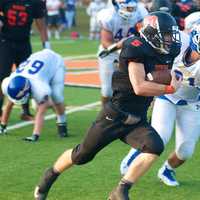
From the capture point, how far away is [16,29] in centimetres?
933

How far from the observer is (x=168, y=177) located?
21.3ft

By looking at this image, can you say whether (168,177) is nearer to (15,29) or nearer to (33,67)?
(33,67)

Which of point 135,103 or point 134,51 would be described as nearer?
point 134,51

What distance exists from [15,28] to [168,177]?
3.64m

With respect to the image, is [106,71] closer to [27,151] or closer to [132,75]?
[27,151]

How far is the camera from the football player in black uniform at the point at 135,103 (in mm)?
5332

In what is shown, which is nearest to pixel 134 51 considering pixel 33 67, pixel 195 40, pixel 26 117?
pixel 195 40

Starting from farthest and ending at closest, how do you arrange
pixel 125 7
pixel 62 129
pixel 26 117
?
pixel 26 117 → pixel 125 7 → pixel 62 129

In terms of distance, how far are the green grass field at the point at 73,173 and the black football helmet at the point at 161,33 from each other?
134 cm

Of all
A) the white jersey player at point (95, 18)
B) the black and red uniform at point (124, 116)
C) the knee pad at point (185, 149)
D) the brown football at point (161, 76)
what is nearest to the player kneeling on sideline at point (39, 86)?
the knee pad at point (185, 149)

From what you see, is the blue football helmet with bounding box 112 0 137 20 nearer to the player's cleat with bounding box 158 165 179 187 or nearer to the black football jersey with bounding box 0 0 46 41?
the black football jersey with bounding box 0 0 46 41

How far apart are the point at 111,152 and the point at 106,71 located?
5.65 ft

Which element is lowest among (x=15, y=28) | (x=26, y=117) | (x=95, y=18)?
(x=95, y=18)

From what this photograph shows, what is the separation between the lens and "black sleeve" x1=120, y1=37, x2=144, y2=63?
210 inches
